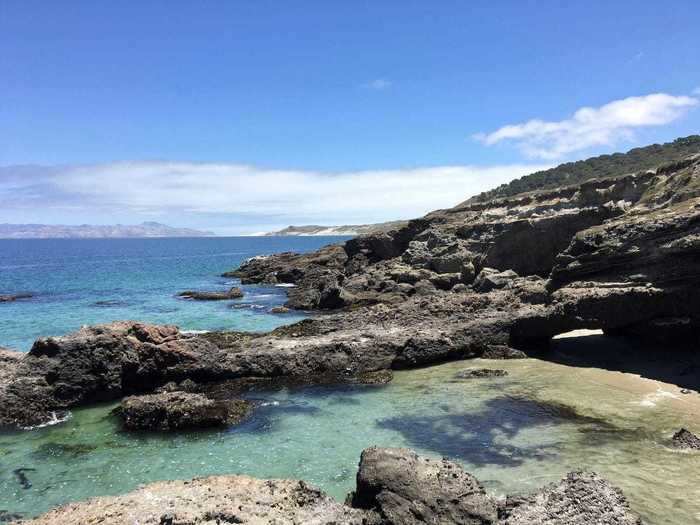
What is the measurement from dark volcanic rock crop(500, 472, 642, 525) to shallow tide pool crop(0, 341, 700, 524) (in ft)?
3.38

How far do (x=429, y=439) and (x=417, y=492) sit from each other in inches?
212

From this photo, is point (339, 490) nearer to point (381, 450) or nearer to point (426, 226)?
point (381, 450)

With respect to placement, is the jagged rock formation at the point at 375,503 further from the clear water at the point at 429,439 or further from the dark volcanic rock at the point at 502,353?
the dark volcanic rock at the point at 502,353

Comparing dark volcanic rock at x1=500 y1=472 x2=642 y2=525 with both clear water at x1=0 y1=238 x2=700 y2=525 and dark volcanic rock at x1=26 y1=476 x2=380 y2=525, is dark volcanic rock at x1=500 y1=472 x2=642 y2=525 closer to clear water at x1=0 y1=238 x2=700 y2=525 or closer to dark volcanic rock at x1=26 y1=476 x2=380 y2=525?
clear water at x1=0 y1=238 x2=700 y2=525

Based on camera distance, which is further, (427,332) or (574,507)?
(427,332)

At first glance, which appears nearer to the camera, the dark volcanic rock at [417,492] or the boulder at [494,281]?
the dark volcanic rock at [417,492]

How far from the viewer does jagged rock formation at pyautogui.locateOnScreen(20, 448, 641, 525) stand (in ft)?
28.0

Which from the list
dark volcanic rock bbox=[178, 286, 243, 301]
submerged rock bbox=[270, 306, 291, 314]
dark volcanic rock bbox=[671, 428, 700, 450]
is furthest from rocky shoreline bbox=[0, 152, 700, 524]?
dark volcanic rock bbox=[178, 286, 243, 301]

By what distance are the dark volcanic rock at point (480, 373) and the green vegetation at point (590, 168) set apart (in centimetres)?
9166

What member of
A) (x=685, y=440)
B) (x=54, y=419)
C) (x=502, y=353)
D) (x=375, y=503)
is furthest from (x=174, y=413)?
(x=685, y=440)

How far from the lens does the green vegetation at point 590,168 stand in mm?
105312

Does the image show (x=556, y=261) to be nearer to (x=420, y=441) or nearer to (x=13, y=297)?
(x=420, y=441)

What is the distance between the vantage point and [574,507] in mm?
9297

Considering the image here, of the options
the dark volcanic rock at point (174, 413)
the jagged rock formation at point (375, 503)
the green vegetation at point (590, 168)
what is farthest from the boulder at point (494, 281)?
the green vegetation at point (590, 168)
